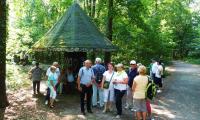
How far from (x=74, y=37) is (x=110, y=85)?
493 centimetres

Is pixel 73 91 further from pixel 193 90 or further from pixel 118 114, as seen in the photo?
pixel 193 90

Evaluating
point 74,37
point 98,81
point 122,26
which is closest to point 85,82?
point 98,81

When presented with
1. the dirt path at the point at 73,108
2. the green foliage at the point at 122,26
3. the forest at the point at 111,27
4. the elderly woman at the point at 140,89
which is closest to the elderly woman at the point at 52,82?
the dirt path at the point at 73,108

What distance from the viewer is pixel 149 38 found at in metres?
27.2

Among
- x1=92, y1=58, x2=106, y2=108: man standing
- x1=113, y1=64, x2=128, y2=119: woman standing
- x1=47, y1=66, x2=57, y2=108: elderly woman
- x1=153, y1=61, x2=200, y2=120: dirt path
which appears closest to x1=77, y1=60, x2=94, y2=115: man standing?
x1=92, y1=58, x2=106, y2=108: man standing

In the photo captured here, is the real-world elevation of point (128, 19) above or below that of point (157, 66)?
above

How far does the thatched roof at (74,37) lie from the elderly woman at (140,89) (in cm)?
603

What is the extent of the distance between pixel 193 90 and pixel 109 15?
725cm

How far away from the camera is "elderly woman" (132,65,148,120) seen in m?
11.0

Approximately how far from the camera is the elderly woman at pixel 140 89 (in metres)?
11.0

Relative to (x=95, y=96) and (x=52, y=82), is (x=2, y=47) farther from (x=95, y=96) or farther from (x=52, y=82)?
(x=95, y=96)

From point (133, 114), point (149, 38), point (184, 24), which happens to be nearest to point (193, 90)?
point (149, 38)

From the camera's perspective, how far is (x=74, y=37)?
682 inches

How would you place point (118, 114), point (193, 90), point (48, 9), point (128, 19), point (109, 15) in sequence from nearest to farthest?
point (118, 114) → point (193, 90) → point (109, 15) → point (128, 19) → point (48, 9)
